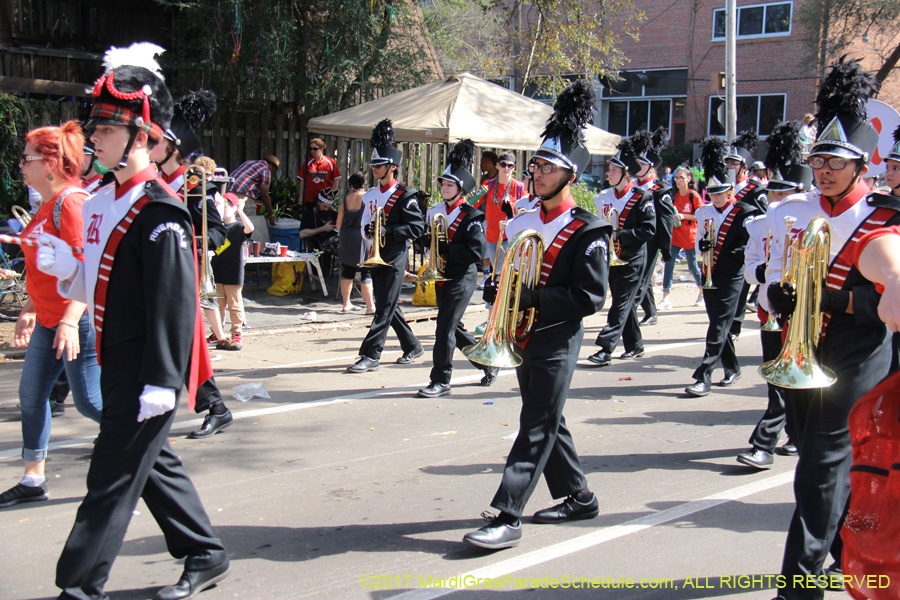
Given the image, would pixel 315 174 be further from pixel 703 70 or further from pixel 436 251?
pixel 703 70

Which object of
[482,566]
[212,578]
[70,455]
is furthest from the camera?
[70,455]

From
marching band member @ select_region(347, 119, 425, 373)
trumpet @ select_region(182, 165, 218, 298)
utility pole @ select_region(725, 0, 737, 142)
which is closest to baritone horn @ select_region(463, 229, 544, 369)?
trumpet @ select_region(182, 165, 218, 298)

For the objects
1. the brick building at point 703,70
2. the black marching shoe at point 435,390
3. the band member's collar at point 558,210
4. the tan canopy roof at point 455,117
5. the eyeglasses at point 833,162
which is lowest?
the black marching shoe at point 435,390

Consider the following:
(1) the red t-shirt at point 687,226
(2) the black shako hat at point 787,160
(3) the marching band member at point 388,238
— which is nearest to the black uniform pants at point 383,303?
(3) the marching band member at point 388,238

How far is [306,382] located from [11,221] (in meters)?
5.57

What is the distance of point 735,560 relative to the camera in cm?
401

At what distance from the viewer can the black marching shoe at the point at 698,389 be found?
24.0ft

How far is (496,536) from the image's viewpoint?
3.96m

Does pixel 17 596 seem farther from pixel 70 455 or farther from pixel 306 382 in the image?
pixel 306 382

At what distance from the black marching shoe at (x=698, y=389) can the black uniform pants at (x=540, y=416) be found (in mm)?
3393

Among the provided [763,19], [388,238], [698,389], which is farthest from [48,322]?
[763,19]

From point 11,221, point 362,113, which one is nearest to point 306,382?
point 11,221

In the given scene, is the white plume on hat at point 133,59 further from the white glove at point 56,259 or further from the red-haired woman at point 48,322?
the red-haired woman at point 48,322

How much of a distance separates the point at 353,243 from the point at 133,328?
7530mm
